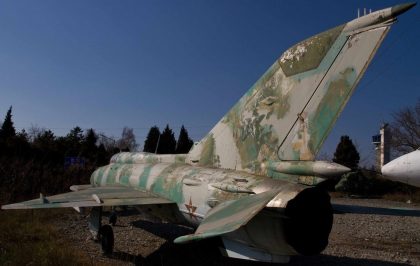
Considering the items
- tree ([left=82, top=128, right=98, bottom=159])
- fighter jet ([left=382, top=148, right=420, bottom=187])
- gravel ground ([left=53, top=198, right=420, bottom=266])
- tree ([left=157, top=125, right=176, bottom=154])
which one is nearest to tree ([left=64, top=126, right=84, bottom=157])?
tree ([left=82, top=128, right=98, bottom=159])

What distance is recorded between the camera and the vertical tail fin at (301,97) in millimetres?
5105

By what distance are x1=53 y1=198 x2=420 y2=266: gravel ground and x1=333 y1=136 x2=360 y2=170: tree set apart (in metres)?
24.0

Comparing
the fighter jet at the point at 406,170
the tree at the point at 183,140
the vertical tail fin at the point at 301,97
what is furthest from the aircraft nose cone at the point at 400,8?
the tree at the point at 183,140

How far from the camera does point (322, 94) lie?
211 inches

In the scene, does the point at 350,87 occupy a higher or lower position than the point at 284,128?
higher

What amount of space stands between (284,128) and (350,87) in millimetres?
1127

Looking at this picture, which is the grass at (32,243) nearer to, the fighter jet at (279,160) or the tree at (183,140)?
the fighter jet at (279,160)

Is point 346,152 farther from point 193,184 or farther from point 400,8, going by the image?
point 400,8

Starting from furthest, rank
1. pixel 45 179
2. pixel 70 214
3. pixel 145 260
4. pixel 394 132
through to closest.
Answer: pixel 394 132, pixel 45 179, pixel 70 214, pixel 145 260

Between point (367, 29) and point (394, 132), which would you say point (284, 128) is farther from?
point (394, 132)

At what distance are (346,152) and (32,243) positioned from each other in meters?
34.1

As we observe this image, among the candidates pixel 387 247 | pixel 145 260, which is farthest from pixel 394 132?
pixel 145 260

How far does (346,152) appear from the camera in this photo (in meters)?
37.5

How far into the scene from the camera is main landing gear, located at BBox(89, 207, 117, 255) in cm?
812
